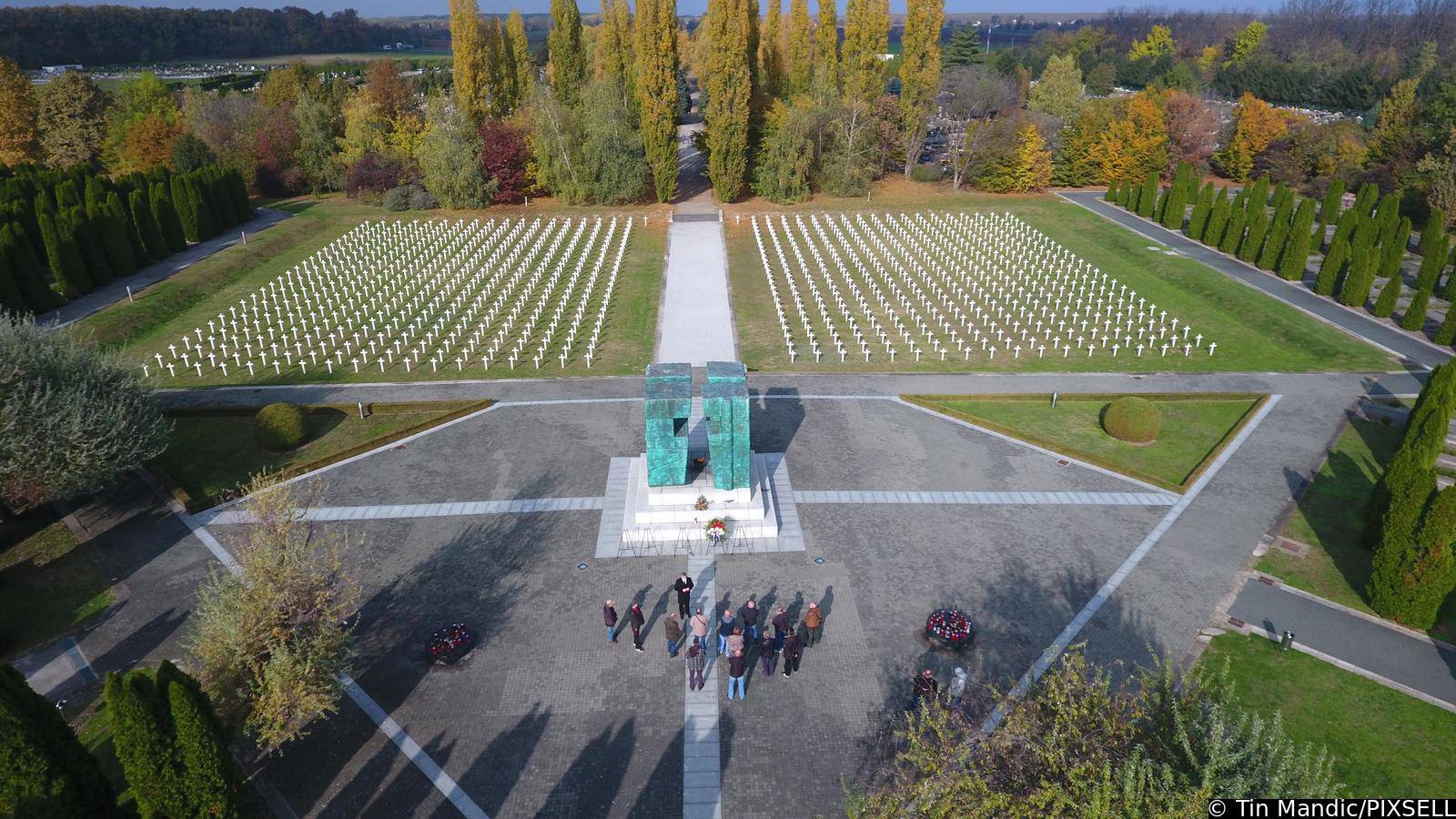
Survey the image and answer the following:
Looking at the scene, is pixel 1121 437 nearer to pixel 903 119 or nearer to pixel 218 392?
pixel 218 392

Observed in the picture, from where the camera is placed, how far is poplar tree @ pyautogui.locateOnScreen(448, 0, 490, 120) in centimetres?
5909

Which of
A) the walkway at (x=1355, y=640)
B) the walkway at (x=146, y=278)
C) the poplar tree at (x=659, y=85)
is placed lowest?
the walkway at (x=1355, y=640)

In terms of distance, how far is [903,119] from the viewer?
63.0 m

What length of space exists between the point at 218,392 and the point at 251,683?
19.8 meters

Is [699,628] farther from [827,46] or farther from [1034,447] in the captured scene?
[827,46]

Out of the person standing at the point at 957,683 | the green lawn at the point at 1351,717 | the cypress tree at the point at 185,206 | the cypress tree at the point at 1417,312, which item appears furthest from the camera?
the cypress tree at the point at 185,206

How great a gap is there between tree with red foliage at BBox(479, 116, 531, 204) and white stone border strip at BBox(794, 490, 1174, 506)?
4123 centimetres

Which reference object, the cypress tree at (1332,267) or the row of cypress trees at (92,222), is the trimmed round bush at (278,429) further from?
the cypress tree at (1332,267)

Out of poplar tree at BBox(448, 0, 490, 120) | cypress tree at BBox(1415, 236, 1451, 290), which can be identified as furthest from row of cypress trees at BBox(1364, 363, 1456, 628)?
poplar tree at BBox(448, 0, 490, 120)

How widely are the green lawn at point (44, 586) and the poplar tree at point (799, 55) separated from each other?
54228 mm

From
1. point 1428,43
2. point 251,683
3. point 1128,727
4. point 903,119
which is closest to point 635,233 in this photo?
point 903,119

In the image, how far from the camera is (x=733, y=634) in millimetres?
15805

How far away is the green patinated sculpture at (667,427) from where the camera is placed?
2041cm

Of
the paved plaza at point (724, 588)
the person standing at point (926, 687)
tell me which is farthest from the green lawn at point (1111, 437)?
the person standing at point (926, 687)
